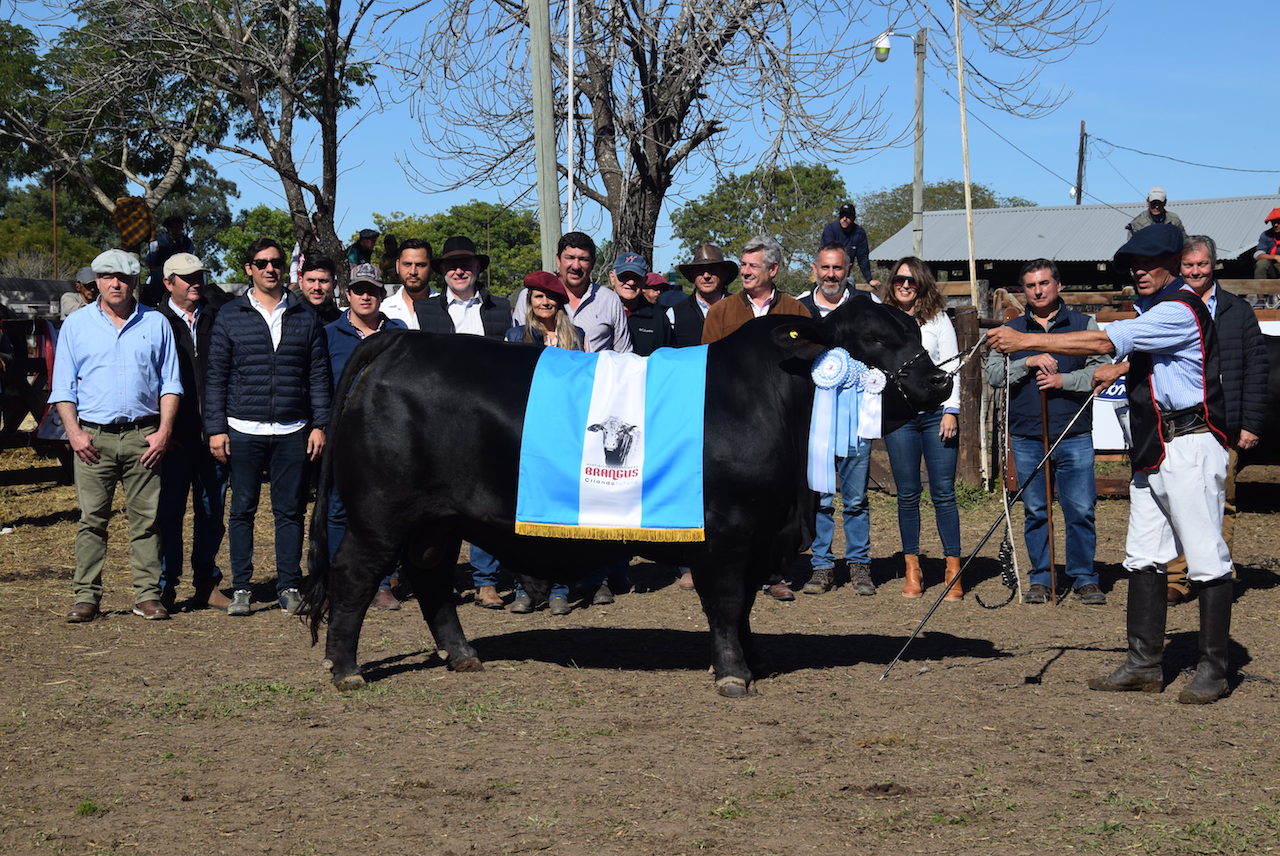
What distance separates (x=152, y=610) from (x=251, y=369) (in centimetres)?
162

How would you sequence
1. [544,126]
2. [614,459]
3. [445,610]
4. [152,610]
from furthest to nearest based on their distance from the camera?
[544,126]
[152,610]
[445,610]
[614,459]

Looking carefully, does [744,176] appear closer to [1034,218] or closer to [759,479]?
[759,479]

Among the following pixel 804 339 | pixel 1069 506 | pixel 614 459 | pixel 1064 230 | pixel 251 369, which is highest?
pixel 1064 230

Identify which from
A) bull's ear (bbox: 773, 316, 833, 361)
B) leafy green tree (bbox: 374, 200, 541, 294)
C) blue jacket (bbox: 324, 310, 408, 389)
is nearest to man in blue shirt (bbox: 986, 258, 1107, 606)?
bull's ear (bbox: 773, 316, 833, 361)

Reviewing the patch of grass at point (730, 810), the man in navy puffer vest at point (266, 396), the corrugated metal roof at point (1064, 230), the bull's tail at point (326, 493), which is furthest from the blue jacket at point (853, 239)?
the patch of grass at point (730, 810)

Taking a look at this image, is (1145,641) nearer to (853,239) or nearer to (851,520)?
(851,520)

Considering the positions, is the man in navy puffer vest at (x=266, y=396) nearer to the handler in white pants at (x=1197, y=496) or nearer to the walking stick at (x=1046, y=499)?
the walking stick at (x=1046, y=499)

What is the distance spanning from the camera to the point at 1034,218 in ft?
125

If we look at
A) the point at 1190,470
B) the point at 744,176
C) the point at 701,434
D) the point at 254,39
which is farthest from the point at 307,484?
the point at 254,39

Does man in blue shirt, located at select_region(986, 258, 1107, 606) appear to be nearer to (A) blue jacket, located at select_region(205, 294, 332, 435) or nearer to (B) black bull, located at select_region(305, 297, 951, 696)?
(B) black bull, located at select_region(305, 297, 951, 696)

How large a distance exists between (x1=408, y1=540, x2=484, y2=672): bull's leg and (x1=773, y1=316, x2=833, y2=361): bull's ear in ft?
6.44

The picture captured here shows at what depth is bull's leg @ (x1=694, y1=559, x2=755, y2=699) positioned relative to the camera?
601 cm

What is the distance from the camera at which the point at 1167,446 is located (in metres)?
5.90

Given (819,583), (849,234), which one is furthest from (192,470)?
(849,234)
